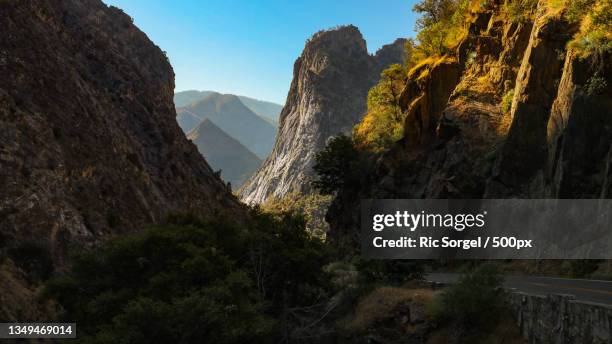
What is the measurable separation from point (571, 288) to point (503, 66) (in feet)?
86.9

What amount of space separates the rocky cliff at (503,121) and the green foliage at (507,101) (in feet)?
0.25

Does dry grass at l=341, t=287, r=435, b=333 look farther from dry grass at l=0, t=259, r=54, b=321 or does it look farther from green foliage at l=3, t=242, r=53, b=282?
green foliage at l=3, t=242, r=53, b=282

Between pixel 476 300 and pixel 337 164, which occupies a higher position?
pixel 337 164

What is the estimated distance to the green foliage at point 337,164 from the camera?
189ft

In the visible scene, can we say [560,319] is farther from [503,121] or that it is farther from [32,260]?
[503,121]

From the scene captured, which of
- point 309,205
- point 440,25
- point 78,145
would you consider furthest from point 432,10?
point 309,205

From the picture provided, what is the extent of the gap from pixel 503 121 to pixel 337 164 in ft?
73.1

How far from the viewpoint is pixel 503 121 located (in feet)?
127

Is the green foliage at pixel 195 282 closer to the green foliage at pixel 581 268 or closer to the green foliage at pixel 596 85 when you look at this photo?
the green foliage at pixel 581 268

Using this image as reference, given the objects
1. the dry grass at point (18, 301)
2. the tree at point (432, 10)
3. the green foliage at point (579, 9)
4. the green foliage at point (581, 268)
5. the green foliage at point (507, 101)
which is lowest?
the dry grass at point (18, 301)

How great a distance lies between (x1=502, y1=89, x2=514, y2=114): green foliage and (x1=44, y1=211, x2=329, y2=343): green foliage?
61.8 feet

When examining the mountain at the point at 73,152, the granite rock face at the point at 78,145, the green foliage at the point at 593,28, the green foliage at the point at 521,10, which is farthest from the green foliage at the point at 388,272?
the green foliage at the point at 521,10

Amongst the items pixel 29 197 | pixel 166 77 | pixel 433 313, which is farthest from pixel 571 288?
pixel 166 77

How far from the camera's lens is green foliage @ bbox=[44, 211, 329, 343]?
797 inches
